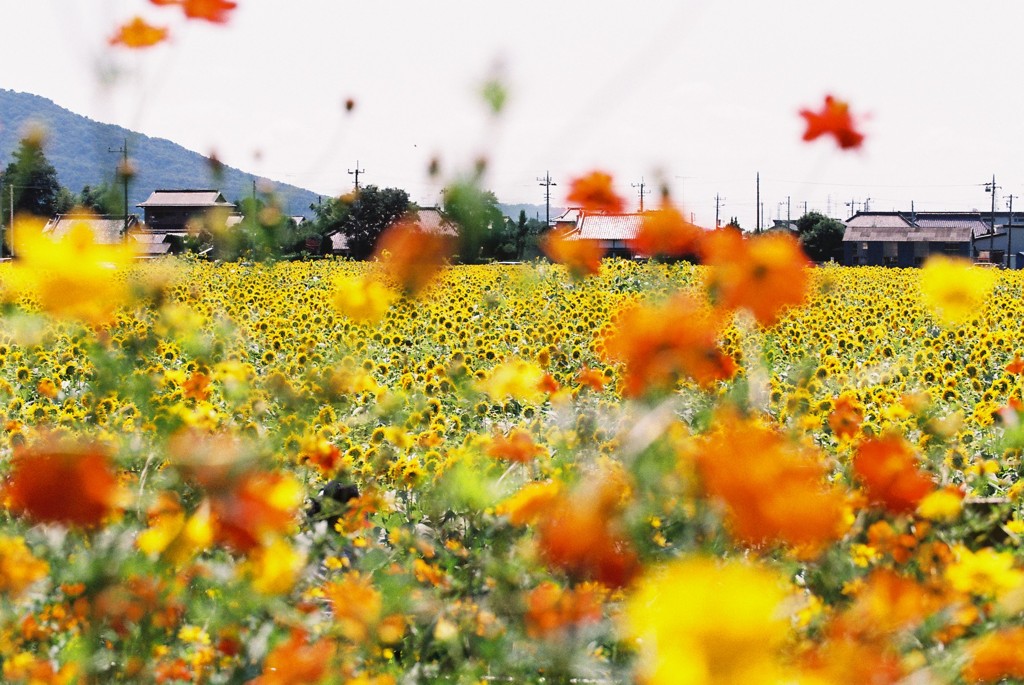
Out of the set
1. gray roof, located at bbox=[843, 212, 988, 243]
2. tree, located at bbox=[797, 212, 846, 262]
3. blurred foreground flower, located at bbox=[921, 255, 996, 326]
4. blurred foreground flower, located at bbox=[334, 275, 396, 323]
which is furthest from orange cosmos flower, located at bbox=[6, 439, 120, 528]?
gray roof, located at bbox=[843, 212, 988, 243]

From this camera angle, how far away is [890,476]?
51.9 inches

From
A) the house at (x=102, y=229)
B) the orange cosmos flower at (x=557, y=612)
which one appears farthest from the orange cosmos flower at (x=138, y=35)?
the orange cosmos flower at (x=557, y=612)

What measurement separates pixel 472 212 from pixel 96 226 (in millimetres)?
385

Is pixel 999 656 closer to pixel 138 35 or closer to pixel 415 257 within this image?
pixel 415 257

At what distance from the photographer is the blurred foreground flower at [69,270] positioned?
1.04 m

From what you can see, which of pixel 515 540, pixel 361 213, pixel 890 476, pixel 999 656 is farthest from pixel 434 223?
pixel 361 213

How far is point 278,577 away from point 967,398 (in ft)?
14.6

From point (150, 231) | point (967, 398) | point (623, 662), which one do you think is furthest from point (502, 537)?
point (967, 398)

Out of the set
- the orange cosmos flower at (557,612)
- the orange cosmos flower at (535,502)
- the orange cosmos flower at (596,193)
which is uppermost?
the orange cosmos flower at (596,193)

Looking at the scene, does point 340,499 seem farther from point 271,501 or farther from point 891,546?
point 271,501

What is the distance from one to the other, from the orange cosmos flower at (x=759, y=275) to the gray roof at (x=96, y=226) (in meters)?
0.60

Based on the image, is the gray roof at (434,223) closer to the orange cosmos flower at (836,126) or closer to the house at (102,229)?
the house at (102,229)

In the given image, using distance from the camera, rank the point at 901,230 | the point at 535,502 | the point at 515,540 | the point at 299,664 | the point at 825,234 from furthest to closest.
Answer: the point at 901,230, the point at 825,234, the point at 515,540, the point at 535,502, the point at 299,664

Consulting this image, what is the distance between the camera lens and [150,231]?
148cm
